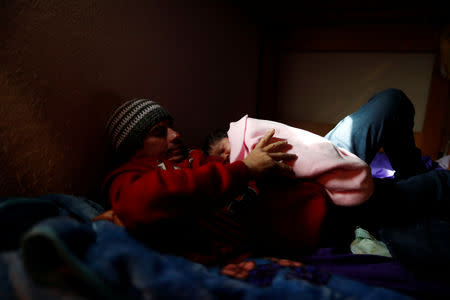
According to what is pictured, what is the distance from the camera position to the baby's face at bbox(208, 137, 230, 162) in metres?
1.12

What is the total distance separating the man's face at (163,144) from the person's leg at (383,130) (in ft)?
2.28

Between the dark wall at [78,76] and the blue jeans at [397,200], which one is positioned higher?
the dark wall at [78,76]

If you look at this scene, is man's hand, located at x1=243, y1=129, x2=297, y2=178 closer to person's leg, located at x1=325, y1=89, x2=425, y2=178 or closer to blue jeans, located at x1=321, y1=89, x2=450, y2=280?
blue jeans, located at x1=321, y1=89, x2=450, y2=280

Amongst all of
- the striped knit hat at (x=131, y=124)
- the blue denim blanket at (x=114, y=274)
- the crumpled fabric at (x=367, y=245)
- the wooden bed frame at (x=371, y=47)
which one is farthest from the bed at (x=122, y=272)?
the wooden bed frame at (x=371, y=47)

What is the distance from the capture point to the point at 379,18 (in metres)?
2.03

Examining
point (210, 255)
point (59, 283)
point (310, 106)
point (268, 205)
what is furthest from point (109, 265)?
point (310, 106)

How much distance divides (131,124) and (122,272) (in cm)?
55

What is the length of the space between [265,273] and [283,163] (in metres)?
0.34

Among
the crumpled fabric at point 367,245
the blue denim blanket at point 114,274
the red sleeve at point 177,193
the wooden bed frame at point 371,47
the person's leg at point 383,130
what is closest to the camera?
the blue denim blanket at point 114,274

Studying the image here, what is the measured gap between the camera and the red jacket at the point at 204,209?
24.5 inches

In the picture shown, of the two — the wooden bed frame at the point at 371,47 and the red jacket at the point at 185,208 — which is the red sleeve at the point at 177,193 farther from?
the wooden bed frame at the point at 371,47

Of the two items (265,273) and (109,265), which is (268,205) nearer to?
(265,273)

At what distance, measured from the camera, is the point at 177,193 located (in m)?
0.63

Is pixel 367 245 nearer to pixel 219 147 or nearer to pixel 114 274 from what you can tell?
pixel 219 147
